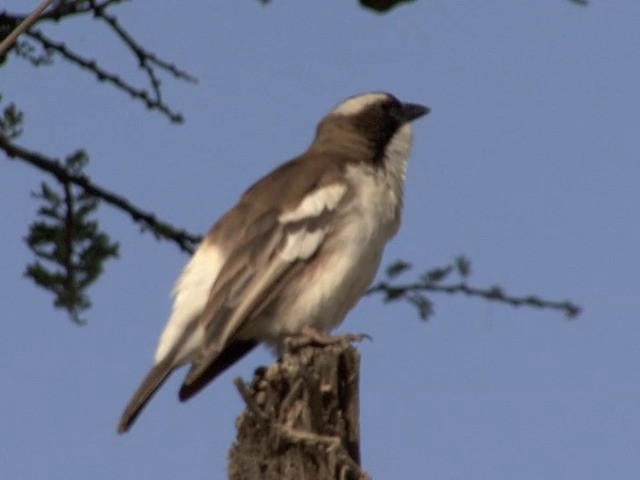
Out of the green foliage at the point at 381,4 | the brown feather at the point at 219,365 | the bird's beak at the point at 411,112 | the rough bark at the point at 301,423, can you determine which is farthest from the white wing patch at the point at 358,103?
the green foliage at the point at 381,4

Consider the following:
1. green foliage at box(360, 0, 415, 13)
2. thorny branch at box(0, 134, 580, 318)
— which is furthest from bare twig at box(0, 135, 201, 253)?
Answer: green foliage at box(360, 0, 415, 13)

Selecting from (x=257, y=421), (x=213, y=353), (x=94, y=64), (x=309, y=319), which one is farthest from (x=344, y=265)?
(x=257, y=421)

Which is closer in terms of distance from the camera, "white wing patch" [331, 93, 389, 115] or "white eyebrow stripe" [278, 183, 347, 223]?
"white eyebrow stripe" [278, 183, 347, 223]

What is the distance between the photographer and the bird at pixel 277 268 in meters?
5.97

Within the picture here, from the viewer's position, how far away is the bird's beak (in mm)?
7719

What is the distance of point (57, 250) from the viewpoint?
4.61 meters

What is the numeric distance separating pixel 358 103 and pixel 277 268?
1980mm

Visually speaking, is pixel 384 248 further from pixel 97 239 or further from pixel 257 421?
pixel 257 421

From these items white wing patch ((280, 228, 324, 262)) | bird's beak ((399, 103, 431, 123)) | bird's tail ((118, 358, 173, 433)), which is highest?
bird's beak ((399, 103, 431, 123))

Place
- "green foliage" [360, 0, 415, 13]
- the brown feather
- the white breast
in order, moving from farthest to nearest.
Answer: the white breast, the brown feather, "green foliage" [360, 0, 415, 13]

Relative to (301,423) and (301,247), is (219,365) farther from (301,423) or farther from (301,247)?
(301,423)

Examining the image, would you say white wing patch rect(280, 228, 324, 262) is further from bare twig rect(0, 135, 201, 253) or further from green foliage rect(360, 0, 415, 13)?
green foliage rect(360, 0, 415, 13)

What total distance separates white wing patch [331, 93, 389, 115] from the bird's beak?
17 cm

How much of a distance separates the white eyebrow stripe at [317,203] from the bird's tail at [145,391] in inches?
37.6
